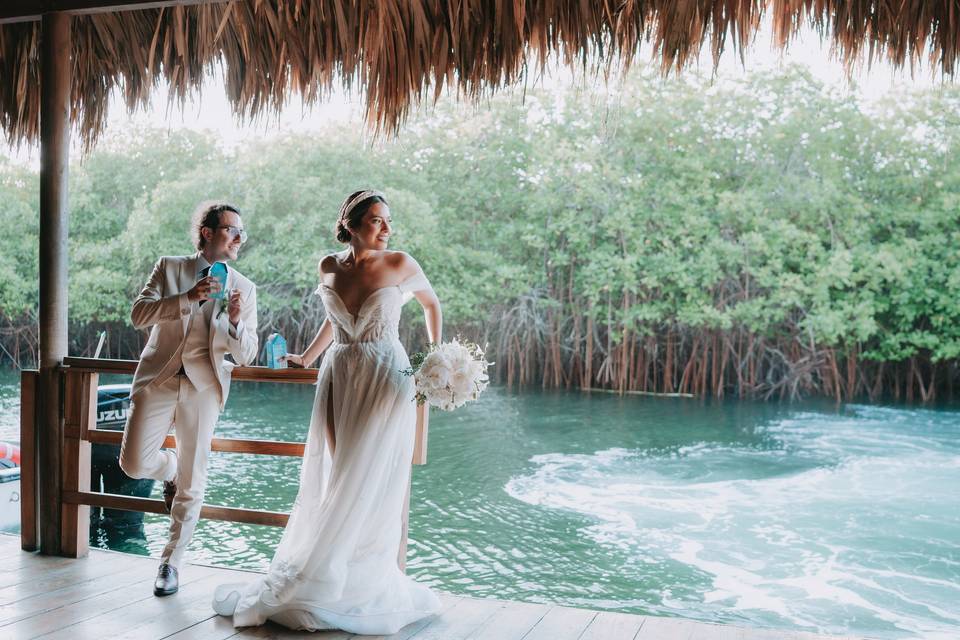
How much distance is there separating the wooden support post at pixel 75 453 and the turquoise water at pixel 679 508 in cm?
288

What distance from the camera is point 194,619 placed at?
2.82 meters

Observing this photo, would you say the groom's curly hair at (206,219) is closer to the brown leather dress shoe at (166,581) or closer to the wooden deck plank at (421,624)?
the brown leather dress shoe at (166,581)

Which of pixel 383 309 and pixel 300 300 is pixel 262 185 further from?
pixel 383 309

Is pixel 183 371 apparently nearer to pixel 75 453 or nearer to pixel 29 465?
pixel 75 453

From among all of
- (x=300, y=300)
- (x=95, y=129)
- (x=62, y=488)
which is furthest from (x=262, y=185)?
(x=62, y=488)

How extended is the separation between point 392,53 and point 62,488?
2.28 metres

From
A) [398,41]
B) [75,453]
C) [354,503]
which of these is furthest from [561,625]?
[398,41]

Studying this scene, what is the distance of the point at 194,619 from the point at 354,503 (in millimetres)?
643

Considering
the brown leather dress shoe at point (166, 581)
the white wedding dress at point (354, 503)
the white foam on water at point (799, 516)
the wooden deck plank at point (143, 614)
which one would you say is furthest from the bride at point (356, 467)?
the white foam on water at point (799, 516)

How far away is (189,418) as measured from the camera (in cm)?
305

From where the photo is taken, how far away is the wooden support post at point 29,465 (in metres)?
3.56

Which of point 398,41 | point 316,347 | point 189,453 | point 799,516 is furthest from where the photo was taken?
point 799,516

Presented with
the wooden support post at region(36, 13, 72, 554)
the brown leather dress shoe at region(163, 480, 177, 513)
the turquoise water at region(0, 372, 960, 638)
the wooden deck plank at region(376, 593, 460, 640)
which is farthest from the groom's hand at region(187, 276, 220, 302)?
the turquoise water at region(0, 372, 960, 638)

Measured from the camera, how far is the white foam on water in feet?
20.5
